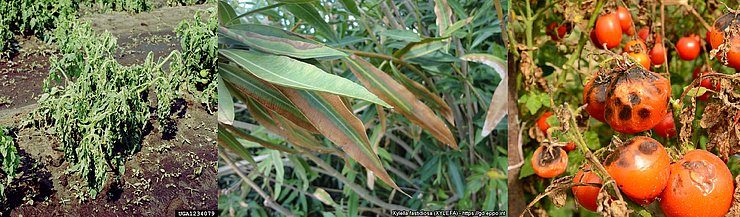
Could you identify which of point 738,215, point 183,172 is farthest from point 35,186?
point 738,215

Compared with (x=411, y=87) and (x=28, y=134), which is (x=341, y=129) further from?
(x=28, y=134)

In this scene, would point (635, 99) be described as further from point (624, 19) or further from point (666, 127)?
point (624, 19)

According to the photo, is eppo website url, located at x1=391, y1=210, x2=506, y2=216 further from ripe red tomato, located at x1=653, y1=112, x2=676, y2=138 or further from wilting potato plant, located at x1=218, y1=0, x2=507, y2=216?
ripe red tomato, located at x1=653, y1=112, x2=676, y2=138

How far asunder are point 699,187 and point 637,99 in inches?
3.8

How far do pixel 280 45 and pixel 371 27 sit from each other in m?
0.49

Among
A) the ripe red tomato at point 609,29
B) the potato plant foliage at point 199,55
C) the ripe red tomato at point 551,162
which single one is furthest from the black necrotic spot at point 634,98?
the potato plant foliage at point 199,55

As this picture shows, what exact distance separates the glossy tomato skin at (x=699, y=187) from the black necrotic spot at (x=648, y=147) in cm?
3

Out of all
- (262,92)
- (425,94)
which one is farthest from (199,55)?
(425,94)

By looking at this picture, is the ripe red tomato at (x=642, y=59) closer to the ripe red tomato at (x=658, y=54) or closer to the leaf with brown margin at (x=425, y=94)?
the ripe red tomato at (x=658, y=54)

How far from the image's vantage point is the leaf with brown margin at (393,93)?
1.32 metres

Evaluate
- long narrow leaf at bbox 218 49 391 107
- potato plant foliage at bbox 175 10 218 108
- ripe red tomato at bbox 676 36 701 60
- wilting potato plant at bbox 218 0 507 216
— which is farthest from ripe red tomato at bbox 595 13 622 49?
potato plant foliage at bbox 175 10 218 108

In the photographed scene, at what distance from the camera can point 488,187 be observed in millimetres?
1601

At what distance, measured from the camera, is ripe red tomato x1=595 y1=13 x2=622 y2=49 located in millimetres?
1130

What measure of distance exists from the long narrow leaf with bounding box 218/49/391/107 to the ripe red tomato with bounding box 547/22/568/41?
0.55 m
